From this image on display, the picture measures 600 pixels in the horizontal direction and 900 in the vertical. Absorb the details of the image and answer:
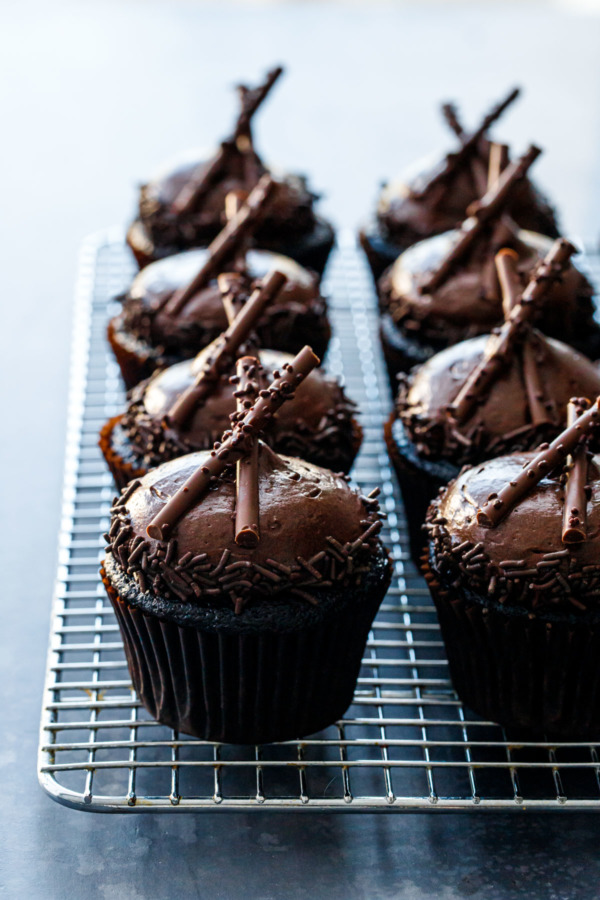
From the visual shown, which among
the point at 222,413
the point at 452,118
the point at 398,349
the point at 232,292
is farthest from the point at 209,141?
the point at 222,413

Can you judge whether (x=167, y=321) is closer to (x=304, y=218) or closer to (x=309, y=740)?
(x=304, y=218)

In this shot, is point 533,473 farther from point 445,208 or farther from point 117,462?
point 445,208

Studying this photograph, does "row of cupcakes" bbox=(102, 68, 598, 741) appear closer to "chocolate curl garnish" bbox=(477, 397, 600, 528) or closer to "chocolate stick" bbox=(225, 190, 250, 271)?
"chocolate stick" bbox=(225, 190, 250, 271)

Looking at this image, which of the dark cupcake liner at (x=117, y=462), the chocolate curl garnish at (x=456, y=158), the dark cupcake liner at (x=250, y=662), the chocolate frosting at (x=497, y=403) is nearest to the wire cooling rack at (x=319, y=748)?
the dark cupcake liner at (x=250, y=662)

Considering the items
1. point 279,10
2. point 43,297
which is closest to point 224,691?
point 43,297

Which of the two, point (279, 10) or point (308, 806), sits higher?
point (279, 10)

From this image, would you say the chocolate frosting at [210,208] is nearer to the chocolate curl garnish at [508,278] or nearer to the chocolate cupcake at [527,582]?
the chocolate curl garnish at [508,278]

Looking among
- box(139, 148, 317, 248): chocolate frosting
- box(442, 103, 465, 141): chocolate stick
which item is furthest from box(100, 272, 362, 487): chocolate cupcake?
box(442, 103, 465, 141): chocolate stick
